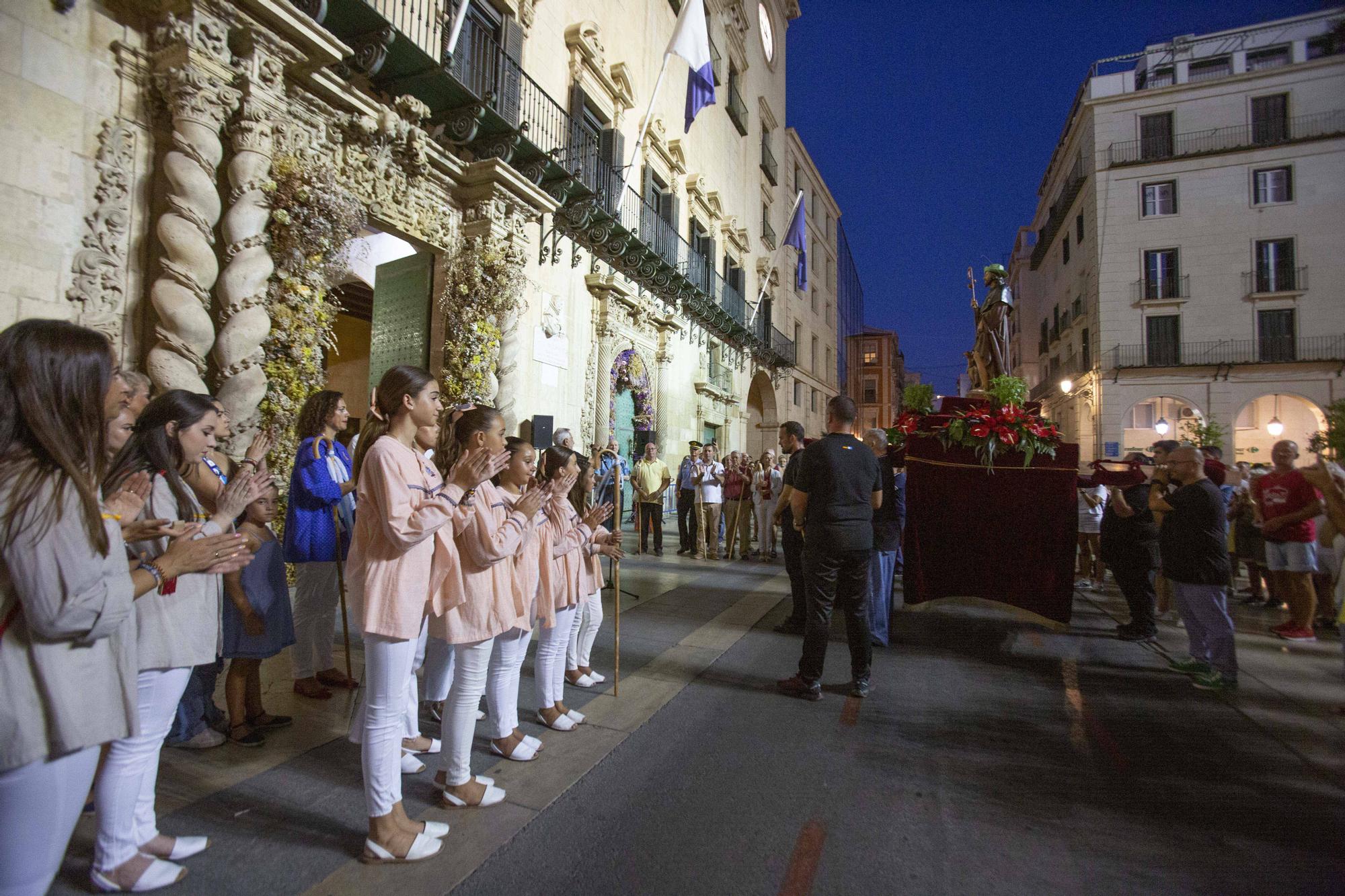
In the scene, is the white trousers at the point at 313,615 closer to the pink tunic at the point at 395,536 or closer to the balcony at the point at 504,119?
the pink tunic at the point at 395,536

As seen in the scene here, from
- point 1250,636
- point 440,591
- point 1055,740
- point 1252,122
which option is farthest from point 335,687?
point 1252,122

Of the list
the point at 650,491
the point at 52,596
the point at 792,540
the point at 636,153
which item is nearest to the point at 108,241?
the point at 52,596

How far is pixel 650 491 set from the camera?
35.2 feet

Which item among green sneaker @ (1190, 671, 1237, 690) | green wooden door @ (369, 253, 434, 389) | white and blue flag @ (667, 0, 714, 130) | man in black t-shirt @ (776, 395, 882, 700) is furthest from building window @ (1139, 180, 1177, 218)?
man in black t-shirt @ (776, 395, 882, 700)

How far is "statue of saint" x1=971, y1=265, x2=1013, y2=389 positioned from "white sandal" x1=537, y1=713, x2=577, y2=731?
7159 mm

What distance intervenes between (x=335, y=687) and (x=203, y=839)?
1807 mm

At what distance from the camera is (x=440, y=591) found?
2.74 m

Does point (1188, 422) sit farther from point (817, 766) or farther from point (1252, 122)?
point (817, 766)

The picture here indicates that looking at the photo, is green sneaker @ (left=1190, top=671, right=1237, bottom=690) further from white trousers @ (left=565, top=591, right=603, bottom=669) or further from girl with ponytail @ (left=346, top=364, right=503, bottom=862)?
girl with ponytail @ (left=346, top=364, right=503, bottom=862)

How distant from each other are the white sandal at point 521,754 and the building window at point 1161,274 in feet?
100

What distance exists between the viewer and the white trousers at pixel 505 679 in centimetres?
317

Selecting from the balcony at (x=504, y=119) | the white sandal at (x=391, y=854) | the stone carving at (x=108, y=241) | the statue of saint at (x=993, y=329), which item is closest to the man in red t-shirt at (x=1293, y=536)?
the statue of saint at (x=993, y=329)

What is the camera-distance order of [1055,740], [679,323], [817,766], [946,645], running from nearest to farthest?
[817,766]
[1055,740]
[946,645]
[679,323]

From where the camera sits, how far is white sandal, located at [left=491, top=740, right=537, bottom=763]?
10.6ft
